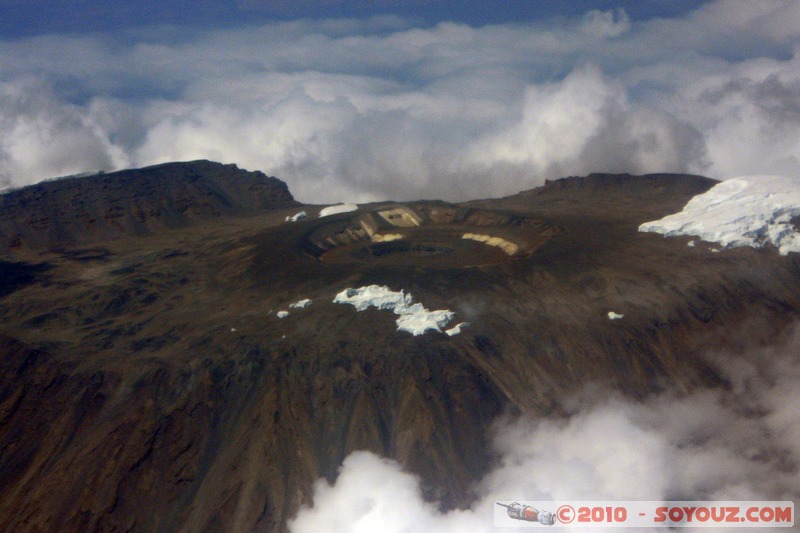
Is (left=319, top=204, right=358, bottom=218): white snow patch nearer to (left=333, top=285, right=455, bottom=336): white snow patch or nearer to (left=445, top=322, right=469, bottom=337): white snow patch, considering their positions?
(left=333, top=285, right=455, bottom=336): white snow patch

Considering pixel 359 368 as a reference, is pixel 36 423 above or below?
below

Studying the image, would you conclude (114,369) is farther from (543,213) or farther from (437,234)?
(543,213)

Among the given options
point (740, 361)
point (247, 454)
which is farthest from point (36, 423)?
point (740, 361)

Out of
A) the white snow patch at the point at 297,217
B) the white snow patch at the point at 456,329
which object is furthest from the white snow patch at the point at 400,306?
the white snow patch at the point at 297,217

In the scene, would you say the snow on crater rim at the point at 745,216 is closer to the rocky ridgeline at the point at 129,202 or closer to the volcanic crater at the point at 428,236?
the volcanic crater at the point at 428,236

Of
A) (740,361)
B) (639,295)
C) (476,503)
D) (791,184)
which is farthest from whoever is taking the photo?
(791,184)

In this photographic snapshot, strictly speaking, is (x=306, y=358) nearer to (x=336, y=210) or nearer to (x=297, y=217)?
(x=297, y=217)

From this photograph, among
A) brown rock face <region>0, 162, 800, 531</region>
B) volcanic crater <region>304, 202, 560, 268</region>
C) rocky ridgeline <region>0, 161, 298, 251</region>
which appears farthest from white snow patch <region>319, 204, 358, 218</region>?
brown rock face <region>0, 162, 800, 531</region>

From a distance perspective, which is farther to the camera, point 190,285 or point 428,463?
point 190,285
